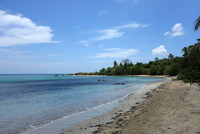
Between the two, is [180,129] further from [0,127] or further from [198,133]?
[0,127]

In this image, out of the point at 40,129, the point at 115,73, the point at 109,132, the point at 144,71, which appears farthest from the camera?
the point at 115,73

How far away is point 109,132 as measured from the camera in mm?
5824

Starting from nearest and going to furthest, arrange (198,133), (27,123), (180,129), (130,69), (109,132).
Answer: (198,133), (180,129), (109,132), (27,123), (130,69)

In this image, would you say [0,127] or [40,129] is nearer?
[40,129]

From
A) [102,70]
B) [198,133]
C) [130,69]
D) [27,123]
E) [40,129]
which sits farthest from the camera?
[102,70]

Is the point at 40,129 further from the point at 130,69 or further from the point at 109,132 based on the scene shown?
the point at 130,69

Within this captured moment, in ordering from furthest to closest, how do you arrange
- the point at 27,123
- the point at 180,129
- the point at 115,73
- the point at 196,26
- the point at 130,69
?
the point at 115,73 → the point at 130,69 → the point at 27,123 → the point at 196,26 → the point at 180,129

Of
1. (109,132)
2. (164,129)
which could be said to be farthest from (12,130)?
(164,129)

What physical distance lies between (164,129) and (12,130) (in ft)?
24.6

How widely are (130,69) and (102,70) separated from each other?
167 feet

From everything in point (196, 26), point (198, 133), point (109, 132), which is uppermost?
point (196, 26)

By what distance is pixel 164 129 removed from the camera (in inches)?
214

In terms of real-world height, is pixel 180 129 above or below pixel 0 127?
above

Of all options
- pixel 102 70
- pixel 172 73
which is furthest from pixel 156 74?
pixel 102 70
